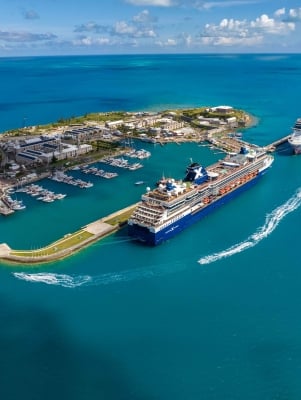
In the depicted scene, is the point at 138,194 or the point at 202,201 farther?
the point at 138,194

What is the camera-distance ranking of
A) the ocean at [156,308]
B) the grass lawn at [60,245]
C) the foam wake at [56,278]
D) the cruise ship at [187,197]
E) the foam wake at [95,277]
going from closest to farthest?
the ocean at [156,308] → the foam wake at [56,278] → the foam wake at [95,277] → the grass lawn at [60,245] → the cruise ship at [187,197]

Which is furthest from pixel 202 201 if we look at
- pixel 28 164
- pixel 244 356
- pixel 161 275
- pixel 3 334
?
pixel 28 164

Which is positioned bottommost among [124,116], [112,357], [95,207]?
[112,357]

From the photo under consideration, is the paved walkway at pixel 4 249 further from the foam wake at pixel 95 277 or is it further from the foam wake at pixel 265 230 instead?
the foam wake at pixel 265 230

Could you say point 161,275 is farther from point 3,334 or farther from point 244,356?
point 3,334

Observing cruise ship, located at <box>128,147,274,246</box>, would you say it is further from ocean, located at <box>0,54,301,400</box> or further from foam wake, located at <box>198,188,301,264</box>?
foam wake, located at <box>198,188,301,264</box>

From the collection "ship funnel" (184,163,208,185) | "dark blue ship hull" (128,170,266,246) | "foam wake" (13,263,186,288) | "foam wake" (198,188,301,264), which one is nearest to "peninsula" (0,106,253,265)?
"foam wake" (13,263,186,288)

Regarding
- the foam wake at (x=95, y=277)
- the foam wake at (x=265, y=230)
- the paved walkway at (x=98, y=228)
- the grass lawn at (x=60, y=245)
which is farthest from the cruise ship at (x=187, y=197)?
the foam wake at (x=265, y=230)
